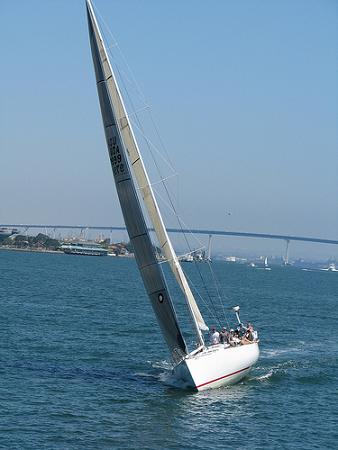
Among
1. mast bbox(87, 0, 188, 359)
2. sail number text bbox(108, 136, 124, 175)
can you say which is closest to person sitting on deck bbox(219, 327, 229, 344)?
mast bbox(87, 0, 188, 359)

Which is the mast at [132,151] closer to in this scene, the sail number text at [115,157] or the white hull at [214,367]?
the sail number text at [115,157]

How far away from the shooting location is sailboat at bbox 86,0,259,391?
81.3 ft

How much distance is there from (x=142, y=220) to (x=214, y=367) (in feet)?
16.0

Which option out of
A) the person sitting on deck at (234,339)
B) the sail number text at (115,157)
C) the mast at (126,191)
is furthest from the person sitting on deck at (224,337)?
the sail number text at (115,157)

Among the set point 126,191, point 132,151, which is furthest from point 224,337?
point 132,151

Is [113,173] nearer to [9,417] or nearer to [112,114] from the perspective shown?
[112,114]

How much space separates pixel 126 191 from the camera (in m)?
25.1

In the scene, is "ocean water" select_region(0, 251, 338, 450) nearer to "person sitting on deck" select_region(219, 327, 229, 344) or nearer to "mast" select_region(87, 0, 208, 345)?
"person sitting on deck" select_region(219, 327, 229, 344)

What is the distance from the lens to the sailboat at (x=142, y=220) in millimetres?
24766

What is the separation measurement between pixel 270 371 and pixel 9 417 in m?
11.2

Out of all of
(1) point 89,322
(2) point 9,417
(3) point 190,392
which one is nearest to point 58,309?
(1) point 89,322

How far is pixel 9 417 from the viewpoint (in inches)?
814

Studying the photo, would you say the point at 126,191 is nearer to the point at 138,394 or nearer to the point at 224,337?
the point at 224,337

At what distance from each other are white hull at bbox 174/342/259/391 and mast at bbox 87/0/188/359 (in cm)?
85
